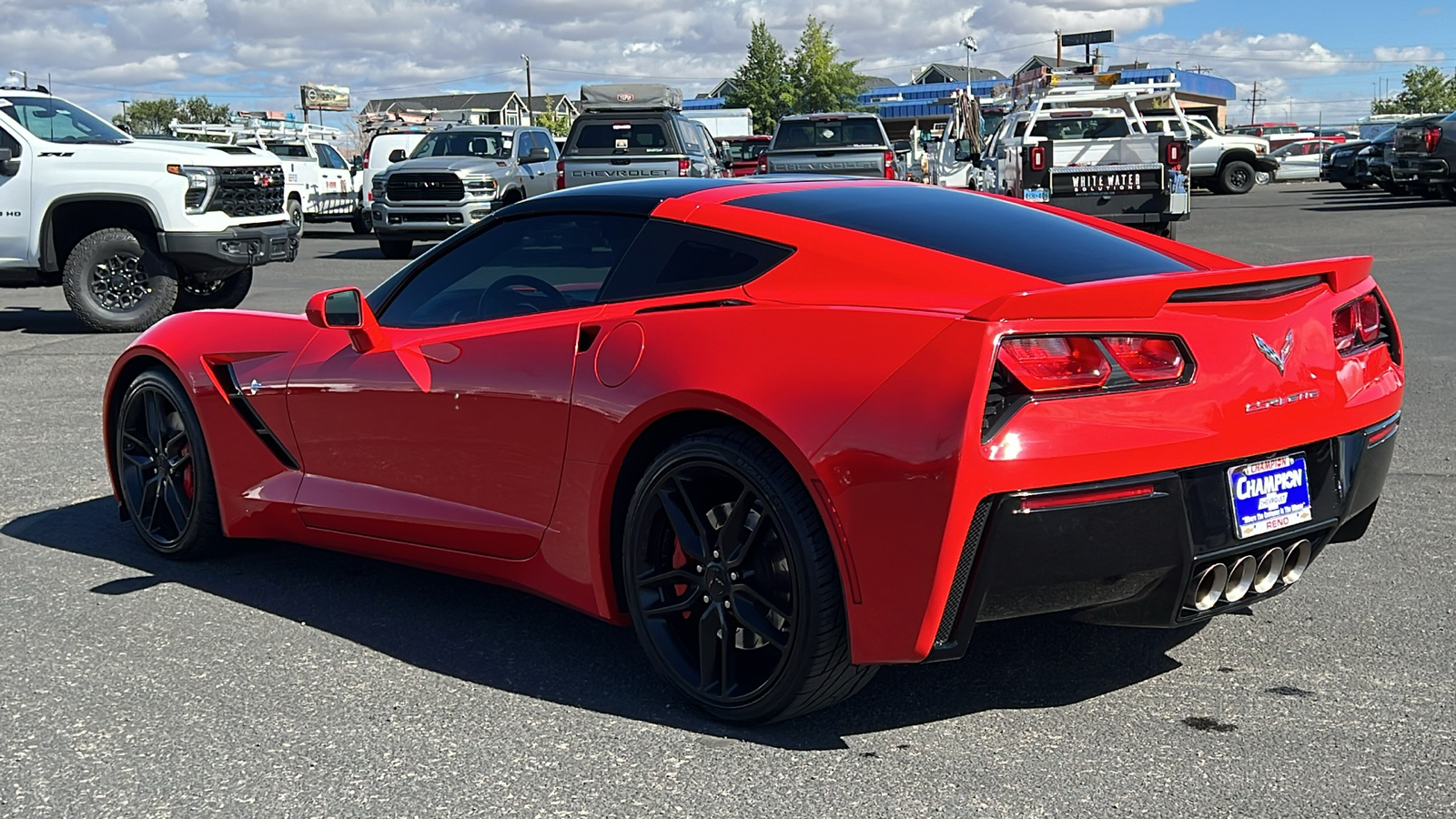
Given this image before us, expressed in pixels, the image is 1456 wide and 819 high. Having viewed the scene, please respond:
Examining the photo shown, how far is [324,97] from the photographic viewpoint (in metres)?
75.6

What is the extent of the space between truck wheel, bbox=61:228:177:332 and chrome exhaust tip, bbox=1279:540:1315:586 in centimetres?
1124

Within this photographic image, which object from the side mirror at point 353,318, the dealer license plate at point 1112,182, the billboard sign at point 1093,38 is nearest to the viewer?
the side mirror at point 353,318

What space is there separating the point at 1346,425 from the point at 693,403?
1.61 metres

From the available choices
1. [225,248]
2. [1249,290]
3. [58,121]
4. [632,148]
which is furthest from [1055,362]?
[632,148]

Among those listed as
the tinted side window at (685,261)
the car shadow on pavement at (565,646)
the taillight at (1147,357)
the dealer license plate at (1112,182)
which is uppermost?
the tinted side window at (685,261)

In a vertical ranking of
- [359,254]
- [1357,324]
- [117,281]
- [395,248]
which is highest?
[1357,324]

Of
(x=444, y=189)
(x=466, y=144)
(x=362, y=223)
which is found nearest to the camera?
(x=444, y=189)

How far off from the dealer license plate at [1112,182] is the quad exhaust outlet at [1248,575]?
15.0 metres

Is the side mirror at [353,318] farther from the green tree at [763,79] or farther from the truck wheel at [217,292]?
the green tree at [763,79]

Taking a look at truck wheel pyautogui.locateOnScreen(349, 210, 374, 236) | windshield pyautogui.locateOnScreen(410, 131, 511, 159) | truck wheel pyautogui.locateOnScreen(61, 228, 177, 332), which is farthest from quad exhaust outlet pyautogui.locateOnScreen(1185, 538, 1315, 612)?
truck wheel pyautogui.locateOnScreen(349, 210, 374, 236)

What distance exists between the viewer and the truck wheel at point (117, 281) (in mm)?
12711

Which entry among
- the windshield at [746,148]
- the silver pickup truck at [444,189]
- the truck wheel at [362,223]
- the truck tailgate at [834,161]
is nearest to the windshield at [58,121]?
the silver pickup truck at [444,189]

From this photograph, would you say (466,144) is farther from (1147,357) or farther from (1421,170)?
(1147,357)

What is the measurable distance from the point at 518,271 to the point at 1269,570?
2293mm
